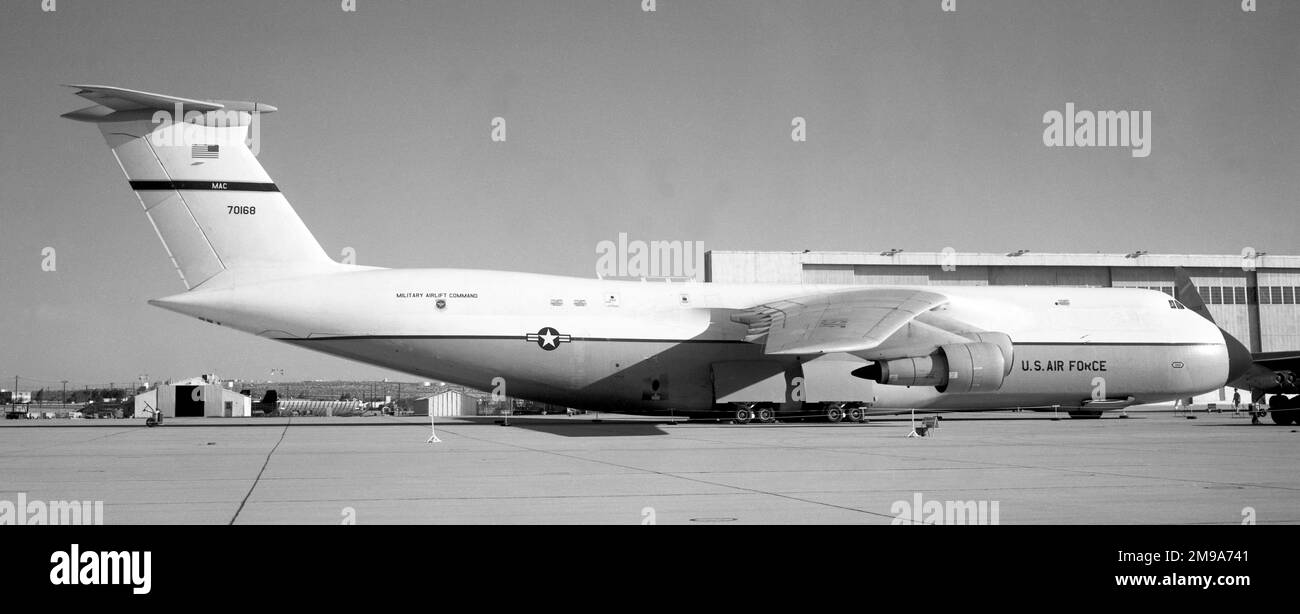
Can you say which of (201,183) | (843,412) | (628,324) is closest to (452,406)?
(843,412)

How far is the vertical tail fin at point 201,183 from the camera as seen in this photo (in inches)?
850

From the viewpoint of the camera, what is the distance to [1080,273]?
171ft

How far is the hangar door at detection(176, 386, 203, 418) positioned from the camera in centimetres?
4572

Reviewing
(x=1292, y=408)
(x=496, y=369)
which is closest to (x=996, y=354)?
(x=1292, y=408)

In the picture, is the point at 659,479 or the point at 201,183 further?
the point at 201,183

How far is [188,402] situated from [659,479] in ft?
→ 139

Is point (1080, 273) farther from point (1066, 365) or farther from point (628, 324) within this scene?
point (628, 324)

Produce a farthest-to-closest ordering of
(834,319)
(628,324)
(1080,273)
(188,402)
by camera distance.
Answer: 1. (1080,273)
2. (188,402)
3. (628,324)
4. (834,319)

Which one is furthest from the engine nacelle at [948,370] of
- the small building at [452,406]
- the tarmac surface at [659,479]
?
the small building at [452,406]

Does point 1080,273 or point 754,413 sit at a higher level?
point 1080,273

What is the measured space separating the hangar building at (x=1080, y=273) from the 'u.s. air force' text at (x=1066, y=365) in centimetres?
2367

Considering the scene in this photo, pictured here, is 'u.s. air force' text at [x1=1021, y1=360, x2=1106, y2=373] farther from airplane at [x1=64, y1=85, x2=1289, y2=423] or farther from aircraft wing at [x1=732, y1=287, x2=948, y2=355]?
aircraft wing at [x1=732, y1=287, x2=948, y2=355]

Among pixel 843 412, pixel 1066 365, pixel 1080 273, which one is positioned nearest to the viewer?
pixel 1066 365
